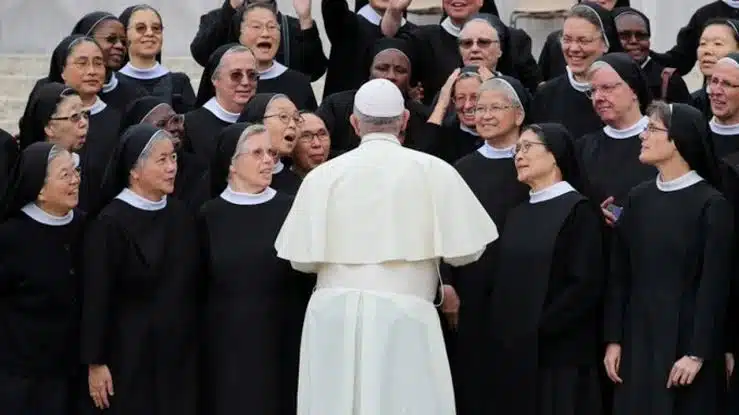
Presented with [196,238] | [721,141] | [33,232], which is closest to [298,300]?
[196,238]

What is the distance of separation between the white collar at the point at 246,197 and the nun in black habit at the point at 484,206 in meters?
0.84

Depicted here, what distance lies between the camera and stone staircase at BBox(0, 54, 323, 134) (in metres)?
13.4

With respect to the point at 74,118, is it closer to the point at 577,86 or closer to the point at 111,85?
the point at 111,85

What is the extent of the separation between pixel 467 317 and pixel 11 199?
206 centimetres

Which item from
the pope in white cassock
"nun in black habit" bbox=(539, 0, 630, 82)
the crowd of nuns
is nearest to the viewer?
the pope in white cassock

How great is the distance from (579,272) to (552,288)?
0.45 feet

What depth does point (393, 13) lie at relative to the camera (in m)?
11.6

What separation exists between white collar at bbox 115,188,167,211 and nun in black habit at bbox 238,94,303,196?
0.70 meters

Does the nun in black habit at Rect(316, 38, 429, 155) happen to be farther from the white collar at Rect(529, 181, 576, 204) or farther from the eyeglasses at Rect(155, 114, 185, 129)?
the white collar at Rect(529, 181, 576, 204)

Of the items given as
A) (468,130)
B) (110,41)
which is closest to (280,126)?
(468,130)

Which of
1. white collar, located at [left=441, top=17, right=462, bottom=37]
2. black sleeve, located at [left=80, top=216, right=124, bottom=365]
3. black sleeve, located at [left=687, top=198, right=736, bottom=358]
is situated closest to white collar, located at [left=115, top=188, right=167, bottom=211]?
black sleeve, located at [left=80, top=216, right=124, bottom=365]

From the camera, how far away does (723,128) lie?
10016 millimetres

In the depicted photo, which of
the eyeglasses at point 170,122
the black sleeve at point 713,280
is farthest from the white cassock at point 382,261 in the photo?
the eyeglasses at point 170,122

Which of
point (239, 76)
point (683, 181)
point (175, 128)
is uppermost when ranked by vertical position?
point (239, 76)
